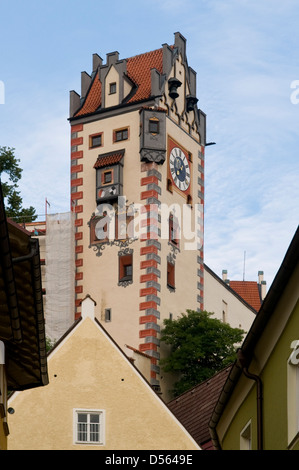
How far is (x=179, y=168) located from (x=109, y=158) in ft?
13.1

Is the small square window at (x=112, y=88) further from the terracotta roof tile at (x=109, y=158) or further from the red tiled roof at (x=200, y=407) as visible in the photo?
the red tiled roof at (x=200, y=407)

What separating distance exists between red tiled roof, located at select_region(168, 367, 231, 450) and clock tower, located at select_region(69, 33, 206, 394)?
26231mm

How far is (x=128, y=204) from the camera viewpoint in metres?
65.0

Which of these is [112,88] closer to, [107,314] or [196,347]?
[107,314]

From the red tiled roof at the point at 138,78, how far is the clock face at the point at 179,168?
3342 millimetres

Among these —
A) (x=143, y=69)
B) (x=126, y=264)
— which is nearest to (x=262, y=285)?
(x=143, y=69)

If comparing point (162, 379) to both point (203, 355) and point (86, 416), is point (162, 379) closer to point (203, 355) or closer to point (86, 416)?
point (203, 355)

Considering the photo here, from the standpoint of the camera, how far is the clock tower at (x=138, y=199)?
6331cm

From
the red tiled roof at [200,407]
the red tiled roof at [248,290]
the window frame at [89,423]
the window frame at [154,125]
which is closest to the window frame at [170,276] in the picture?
the window frame at [154,125]

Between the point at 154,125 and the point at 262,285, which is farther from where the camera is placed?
the point at 262,285

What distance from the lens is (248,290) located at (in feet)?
330

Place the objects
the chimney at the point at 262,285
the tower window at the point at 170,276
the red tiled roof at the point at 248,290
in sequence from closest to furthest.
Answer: the tower window at the point at 170,276, the red tiled roof at the point at 248,290, the chimney at the point at 262,285

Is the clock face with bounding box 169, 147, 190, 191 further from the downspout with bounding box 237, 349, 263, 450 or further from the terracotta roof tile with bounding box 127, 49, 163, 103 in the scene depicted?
the downspout with bounding box 237, 349, 263, 450

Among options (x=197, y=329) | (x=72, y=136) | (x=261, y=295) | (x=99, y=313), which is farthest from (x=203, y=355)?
(x=261, y=295)
